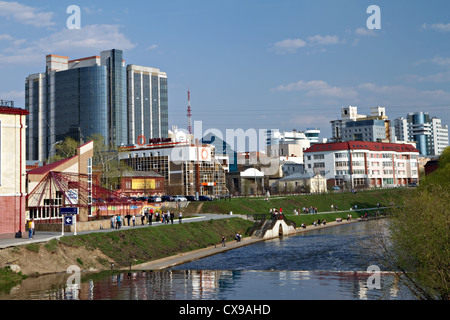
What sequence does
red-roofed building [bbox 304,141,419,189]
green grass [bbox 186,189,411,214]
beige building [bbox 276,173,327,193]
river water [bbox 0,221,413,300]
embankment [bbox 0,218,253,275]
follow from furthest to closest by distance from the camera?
red-roofed building [bbox 304,141,419,189] → beige building [bbox 276,173,327,193] → green grass [bbox 186,189,411,214] → embankment [bbox 0,218,253,275] → river water [bbox 0,221,413,300]

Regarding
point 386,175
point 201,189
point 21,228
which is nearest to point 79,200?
point 21,228

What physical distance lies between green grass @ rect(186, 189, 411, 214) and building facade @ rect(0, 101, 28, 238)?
53.5 meters

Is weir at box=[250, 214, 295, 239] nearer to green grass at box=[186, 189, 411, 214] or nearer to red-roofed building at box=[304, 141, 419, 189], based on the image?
green grass at box=[186, 189, 411, 214]

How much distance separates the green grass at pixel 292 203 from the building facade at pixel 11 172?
53.5 m

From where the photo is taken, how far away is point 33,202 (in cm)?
6044

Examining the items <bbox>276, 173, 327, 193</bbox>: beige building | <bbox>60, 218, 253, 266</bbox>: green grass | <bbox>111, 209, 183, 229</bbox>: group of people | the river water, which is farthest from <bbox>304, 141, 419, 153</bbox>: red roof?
the river water

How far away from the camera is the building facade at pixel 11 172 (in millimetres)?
51406

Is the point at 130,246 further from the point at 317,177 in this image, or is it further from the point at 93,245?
the point at 317,177

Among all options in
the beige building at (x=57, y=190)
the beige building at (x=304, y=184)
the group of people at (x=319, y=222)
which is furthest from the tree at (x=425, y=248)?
the beige building at (x=304, y=184)

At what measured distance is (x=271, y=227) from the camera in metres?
87.2

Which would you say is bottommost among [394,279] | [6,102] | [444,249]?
[394,279]

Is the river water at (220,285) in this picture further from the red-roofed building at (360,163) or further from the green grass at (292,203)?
the red-roofed building at (360,163)

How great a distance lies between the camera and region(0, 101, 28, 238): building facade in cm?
5141
